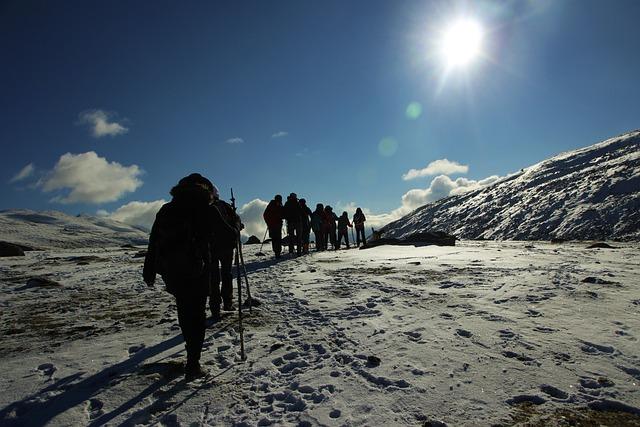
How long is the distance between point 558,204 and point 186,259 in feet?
179

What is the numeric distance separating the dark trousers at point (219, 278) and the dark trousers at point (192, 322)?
2633 millimetres

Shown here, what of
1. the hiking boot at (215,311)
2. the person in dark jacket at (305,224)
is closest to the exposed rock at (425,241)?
the person in dark jacket at (305,224)

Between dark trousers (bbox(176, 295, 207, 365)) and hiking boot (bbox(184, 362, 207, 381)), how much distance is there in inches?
2.1

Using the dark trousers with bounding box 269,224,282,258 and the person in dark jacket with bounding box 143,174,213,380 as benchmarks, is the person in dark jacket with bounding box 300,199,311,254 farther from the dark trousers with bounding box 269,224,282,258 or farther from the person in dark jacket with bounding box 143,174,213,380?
the person in dark jacket with bounding box 143,174,213,380

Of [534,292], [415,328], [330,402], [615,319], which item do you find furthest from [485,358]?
[534,292]

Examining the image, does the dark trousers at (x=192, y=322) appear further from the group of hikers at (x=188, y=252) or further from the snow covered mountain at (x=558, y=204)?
the snow covered mountain at (x=558, y=204)

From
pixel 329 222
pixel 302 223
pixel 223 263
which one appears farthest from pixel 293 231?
pixel 223 263

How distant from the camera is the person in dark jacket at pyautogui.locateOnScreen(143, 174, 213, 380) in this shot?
16.4ft

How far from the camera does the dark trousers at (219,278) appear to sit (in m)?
7.79

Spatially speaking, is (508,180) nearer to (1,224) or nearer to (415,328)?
(415,328)

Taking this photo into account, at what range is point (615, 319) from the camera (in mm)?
6301

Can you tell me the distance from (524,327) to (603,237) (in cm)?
3883

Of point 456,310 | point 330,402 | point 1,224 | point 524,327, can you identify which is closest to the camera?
point 330,402

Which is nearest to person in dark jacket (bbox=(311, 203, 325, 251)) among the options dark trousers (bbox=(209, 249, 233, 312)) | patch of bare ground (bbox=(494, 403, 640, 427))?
dark trousers (bbox=(209, 249, 233, 312))
